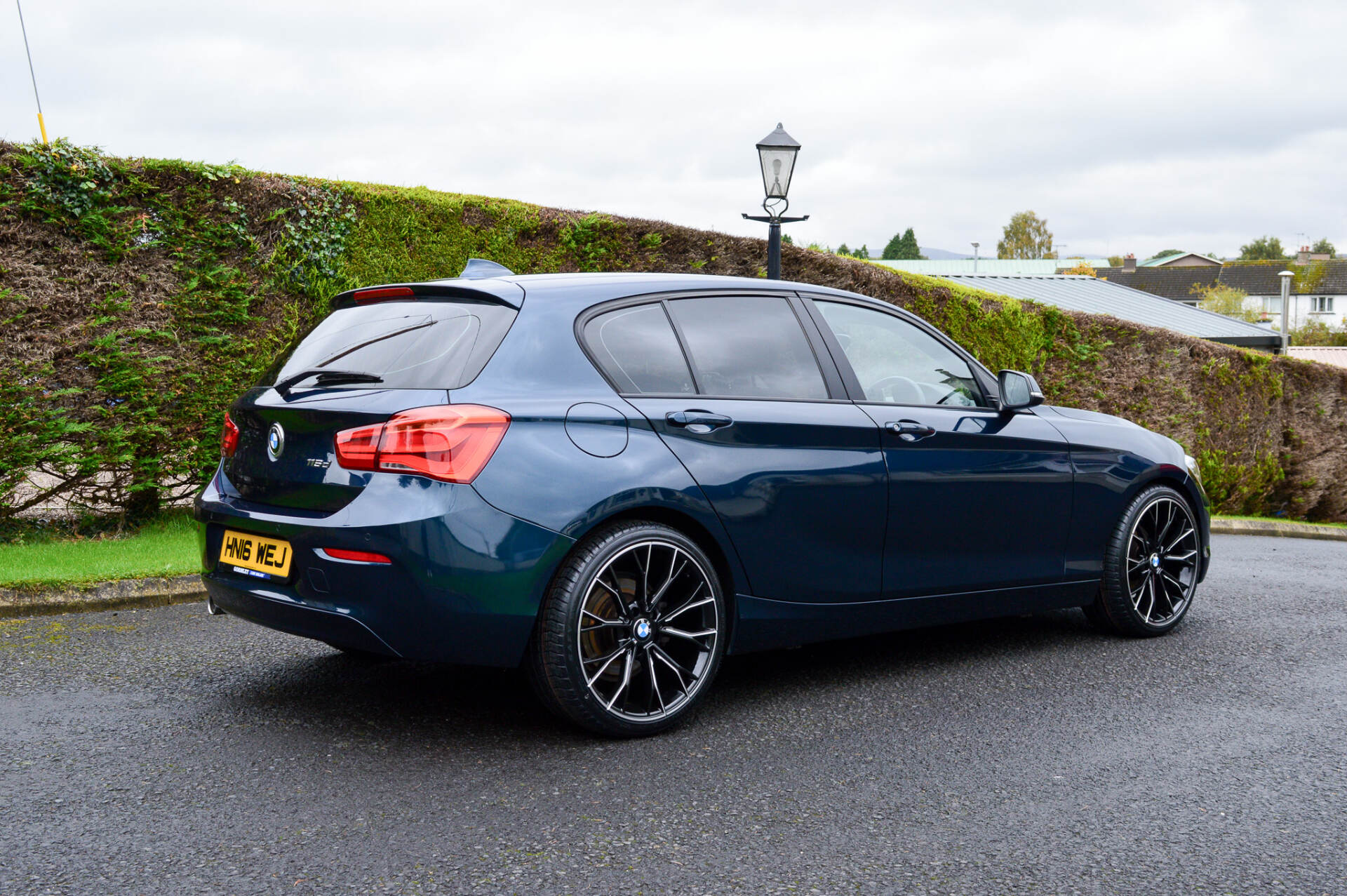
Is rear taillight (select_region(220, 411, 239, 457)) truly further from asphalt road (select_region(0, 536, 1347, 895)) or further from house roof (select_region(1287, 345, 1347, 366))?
house roof (select_region(1287, 345, 1347, 366))

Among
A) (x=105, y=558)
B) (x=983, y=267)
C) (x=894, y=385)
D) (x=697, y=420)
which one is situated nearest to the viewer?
(x=697, y=420)

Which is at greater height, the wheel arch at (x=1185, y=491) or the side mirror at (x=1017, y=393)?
the side mirror at (x=1017, y=393)

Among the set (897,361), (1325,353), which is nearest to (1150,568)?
(897,361)

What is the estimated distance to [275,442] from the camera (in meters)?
3.92

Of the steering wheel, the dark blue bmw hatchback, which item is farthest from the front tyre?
the steering wheel

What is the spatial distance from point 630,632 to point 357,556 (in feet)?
3.15

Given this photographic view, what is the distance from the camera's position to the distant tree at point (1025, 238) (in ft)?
343

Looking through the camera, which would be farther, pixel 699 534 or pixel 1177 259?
pixel 1177 259

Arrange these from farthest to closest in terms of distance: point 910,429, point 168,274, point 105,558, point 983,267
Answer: point 983,267, point 168,274, point 105,558, point 910,429

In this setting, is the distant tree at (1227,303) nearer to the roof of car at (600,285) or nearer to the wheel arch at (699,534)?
the roof of car at (600,285)

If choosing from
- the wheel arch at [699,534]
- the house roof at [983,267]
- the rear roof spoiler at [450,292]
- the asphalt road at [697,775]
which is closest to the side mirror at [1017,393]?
the asphalt road at [697,775]

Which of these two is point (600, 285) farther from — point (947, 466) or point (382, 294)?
point (947, 466)

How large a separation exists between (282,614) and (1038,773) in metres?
2.53

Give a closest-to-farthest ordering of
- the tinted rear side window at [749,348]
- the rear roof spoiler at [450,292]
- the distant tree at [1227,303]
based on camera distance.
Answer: the rear roof spoiler at [450,292] → the tinted rear side window at [749,348] → the distant tree at [1227,303]
